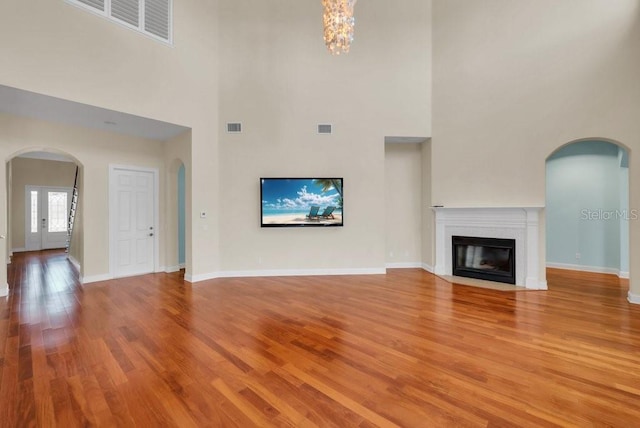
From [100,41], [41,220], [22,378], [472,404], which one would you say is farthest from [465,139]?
[41,220]

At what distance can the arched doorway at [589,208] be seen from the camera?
5391mm

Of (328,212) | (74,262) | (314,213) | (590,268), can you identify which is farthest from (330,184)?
(74,262)

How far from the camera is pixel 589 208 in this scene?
18.7 feet

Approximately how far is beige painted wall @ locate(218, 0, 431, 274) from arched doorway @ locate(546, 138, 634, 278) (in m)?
3.35

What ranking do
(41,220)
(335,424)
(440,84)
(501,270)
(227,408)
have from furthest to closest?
(41,220) < (440,84) < (501,270) < (227,408) < (335,424)

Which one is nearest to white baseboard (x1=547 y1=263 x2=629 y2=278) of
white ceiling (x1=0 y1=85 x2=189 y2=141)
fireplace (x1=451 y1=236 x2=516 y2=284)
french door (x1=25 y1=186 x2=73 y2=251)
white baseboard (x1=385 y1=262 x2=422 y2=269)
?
fireplace (x1=451 y1=236 x2=516 y2=284)

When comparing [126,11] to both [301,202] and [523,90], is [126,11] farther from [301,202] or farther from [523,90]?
[523,90]

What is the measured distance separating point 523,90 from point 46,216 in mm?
14167

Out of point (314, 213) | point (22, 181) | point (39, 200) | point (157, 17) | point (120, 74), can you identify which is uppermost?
point (157, 17)

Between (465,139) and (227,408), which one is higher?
(465,139)

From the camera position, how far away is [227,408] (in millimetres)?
1798

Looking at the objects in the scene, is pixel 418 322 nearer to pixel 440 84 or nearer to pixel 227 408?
pixel 227 408

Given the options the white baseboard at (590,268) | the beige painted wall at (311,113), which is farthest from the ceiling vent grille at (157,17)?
the white baseboard at (590,268)

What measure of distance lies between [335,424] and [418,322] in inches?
74.0
